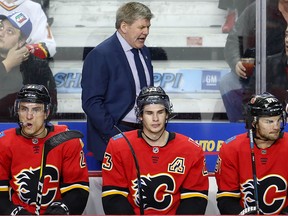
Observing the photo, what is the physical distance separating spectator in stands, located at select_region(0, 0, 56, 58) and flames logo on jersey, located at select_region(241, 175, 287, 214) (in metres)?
1.73

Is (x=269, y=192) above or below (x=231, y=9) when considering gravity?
below

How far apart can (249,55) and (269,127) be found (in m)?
1.09

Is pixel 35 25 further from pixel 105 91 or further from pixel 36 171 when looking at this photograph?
pixel 36 171

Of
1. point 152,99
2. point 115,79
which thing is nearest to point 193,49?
point 115,79

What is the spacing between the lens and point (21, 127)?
4.48 m

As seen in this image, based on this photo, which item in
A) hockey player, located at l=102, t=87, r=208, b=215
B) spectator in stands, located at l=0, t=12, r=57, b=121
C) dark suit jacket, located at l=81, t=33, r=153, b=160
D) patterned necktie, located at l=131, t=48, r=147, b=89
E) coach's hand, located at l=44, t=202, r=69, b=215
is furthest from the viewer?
spectator in stands, located at l=0, t=12, r=57, b=121

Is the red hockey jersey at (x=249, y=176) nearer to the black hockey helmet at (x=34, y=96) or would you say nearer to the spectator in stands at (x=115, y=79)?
the spectator in stands at (x=115, y=79)

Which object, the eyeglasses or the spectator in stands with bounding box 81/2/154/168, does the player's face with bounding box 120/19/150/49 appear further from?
the eyeglasses

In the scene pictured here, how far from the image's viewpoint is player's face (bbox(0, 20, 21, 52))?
5.32 metres

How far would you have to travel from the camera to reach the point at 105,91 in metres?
4.82

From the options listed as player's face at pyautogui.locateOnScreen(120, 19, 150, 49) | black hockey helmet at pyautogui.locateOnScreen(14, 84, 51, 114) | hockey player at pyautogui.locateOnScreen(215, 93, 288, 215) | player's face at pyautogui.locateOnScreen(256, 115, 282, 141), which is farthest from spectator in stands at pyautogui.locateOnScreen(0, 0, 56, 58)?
player's face at pyautogui.locateOnScreen(256, 115, 282, 141)

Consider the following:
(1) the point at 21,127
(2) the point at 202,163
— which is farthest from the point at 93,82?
(2) the point at 202,163

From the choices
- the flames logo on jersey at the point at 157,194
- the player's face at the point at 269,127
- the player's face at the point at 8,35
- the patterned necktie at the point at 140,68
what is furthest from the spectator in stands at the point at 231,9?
the flames logo on jersey at the point at 157,194

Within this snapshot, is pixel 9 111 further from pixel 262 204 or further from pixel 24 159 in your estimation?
pixel 262 204
